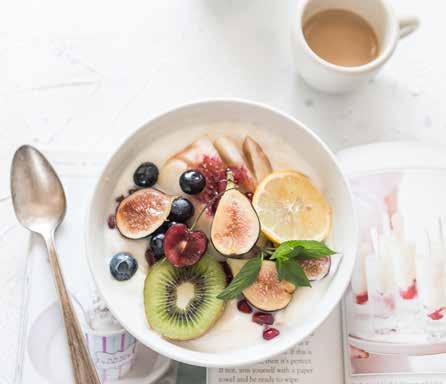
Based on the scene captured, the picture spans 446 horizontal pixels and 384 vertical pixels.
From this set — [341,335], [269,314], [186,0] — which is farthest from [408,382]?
[186,0]

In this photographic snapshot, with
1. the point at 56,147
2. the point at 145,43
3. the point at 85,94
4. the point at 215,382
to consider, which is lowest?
the point at 215,382

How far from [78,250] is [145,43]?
1.52ft

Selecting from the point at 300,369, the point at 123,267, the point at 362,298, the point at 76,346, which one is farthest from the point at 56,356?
the point at 362,298

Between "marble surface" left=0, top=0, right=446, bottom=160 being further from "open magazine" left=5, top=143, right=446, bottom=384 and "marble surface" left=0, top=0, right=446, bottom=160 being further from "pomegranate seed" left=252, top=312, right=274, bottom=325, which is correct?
"pomegranate seed" left=252, top=312, right=274, bottom=325

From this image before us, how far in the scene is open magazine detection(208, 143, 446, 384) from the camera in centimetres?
108

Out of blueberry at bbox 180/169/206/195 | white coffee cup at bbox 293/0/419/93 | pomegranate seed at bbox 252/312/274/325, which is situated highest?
white coffee cup at bbox 293/0/419/93

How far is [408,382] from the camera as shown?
41.7 inches

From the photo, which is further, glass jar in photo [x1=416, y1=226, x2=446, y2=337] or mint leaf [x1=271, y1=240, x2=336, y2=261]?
glass jar in photo [x1=416, y1=226, x2=446, y2=337]

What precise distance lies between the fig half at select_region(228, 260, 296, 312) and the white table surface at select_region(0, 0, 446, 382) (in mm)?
364

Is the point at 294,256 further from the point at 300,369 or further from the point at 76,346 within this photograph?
the point at 76,346

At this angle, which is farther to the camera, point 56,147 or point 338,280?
point 56,147

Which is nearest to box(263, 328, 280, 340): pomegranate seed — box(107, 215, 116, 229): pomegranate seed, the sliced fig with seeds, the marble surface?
the sliced fig with seeds

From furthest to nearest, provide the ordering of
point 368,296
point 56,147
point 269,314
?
point 56,147 < point 368,296 < point 269,314

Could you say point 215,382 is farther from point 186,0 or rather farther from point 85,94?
point 186,0
